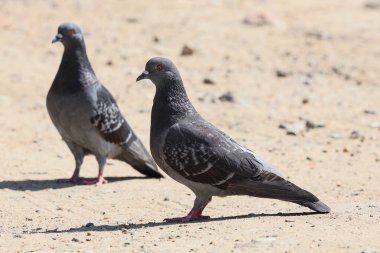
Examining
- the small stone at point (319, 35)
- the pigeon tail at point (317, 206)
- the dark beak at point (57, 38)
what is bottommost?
the pigeon tail at point (317, 206)

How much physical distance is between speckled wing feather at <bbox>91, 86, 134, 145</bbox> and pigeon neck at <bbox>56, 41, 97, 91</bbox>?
204 mm

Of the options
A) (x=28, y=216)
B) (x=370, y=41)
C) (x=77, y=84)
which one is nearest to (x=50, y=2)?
(x=370, y=41)

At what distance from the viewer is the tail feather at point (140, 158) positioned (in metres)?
10.6

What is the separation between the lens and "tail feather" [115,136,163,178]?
1056cm

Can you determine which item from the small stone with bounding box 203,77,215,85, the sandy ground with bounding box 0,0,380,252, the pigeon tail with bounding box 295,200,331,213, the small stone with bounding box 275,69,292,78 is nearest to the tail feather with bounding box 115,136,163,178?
the sandy ground with bounding box 0,0,380,252

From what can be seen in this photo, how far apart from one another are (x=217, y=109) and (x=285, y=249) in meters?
7.27

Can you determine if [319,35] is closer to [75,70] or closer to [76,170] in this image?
[75,70]

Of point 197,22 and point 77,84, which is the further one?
point 197,22

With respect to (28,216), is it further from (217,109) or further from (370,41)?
(370,41)

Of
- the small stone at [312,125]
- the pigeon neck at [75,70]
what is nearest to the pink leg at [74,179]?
the pigeon neck at [75,70]

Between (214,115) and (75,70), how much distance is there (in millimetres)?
3485

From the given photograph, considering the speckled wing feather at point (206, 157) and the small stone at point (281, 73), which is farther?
the small stone at point (281, 73)

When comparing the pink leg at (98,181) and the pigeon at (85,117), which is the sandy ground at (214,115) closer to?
the pink leg at (98,181)

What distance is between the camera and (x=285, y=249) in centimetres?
648
